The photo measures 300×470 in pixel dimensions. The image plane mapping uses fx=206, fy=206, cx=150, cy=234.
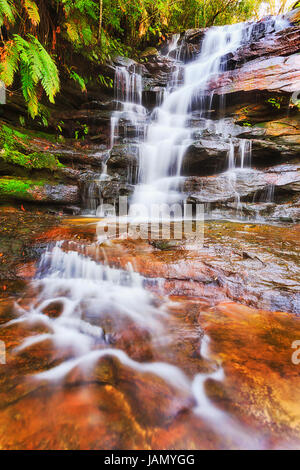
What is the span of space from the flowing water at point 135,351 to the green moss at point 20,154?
134 inches

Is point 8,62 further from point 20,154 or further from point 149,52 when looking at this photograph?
point 149,52

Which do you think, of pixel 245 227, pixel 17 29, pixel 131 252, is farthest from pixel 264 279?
pixel 17 29

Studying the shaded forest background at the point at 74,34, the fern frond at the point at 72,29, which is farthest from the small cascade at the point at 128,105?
the fern frond at the point at 72,29

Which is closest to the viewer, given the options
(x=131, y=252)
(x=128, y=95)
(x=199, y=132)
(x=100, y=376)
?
(x=100, y=376)

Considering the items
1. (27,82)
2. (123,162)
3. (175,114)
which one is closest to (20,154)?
(27,82)

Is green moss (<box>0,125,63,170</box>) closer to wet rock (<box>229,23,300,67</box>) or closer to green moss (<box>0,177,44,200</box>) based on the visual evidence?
green moss (<box>0,177,44,200</box>)

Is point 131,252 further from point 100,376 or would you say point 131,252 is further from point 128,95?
point 128,95

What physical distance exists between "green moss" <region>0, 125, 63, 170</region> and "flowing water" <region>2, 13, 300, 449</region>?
340 cm

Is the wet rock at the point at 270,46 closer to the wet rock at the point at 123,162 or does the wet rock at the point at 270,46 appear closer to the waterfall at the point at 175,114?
the waterfall at the point at 175,114

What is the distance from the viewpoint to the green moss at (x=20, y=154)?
5.02 metres

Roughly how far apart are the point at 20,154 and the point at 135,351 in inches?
223

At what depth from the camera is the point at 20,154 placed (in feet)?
17.2

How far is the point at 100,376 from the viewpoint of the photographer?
137cm

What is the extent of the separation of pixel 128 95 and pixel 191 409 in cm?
1083
